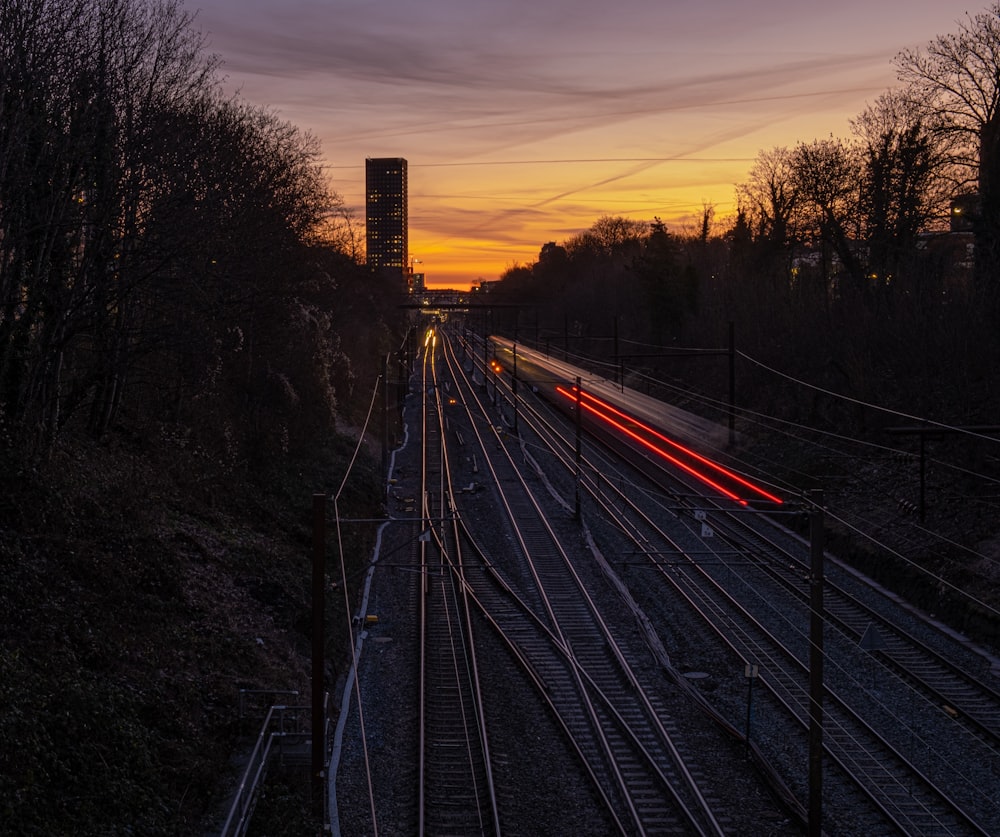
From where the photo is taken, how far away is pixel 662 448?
34719 mm

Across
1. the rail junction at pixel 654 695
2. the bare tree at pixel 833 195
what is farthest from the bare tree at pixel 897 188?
the rail junction at pixel 654 695

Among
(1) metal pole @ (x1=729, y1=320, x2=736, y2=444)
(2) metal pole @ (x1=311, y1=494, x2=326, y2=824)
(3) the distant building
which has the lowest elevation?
(2) metal pole @ (x1=311, y1=494, x2=326, y2=824)

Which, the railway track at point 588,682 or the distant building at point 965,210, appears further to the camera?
the distant building at point 965,210

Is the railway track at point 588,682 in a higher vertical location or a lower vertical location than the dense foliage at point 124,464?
lower

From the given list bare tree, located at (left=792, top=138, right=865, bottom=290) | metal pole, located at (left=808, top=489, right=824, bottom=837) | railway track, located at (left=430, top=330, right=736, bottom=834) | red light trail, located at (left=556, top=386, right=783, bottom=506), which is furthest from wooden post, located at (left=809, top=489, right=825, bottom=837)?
bare tree, located at (left=792, top=138, right=865, bottom=290)

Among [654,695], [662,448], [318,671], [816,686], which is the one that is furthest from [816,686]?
[662,448]

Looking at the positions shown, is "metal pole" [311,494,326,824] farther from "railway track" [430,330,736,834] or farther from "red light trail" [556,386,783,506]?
"red light trail" [556,386,783,506]

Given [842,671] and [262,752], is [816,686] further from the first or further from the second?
[262,752]

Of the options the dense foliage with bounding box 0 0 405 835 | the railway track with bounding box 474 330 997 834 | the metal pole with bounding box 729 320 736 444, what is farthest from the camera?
the metal pole with bounding box 729 320 736 444

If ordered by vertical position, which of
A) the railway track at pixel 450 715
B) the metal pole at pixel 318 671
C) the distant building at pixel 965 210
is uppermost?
the distant building at pixel 965 210

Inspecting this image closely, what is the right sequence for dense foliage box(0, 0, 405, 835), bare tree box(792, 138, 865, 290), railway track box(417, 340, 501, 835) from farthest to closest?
bare tree box(792, 138, 865, 290) < railway track box(417, 340, 501, 835) < dense foliage box(0, 0, 405, 835)

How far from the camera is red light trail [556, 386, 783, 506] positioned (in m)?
27.2

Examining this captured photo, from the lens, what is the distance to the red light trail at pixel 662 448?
27.2 m

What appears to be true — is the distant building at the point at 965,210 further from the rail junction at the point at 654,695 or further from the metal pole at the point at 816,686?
the metal pole at the point at 816,686
